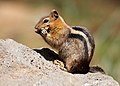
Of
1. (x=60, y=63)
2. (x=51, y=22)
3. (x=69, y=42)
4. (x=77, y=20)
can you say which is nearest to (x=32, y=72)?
(x=60, y=63)

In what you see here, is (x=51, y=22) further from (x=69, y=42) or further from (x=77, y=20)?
(x=77, y=20)

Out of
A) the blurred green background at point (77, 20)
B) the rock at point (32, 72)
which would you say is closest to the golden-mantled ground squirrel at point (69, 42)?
the rock at point (32, 72)

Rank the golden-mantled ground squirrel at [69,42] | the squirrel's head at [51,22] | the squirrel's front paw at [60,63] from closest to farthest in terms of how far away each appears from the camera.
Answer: the squirrel's front paw at [60,63] → the golden-mantled ground squirrel at [69,42] → the squirrel's head at [51,22]

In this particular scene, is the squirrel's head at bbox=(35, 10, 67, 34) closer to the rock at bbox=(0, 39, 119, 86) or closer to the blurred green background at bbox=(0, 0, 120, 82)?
the rock at bbox=(0, 39, 119, 86)

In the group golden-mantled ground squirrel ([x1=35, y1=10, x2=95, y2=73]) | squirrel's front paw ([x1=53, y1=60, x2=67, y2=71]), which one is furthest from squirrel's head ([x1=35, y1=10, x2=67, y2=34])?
squirrel's front paw ([x1=53, y1=60, x2=67, y2=71])

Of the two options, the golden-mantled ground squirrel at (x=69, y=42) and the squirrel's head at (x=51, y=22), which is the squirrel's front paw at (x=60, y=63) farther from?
the squirrel's head at (x=51, y=22)

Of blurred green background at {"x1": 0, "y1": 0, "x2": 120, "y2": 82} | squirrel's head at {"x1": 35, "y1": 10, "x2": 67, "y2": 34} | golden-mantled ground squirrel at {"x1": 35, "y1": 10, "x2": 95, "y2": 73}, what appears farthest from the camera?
blurred green background at {"x1": 0, "y1": 0, "x2": 120, "y2": 82}

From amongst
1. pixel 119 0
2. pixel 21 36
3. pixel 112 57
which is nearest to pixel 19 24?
pixel 21 36
